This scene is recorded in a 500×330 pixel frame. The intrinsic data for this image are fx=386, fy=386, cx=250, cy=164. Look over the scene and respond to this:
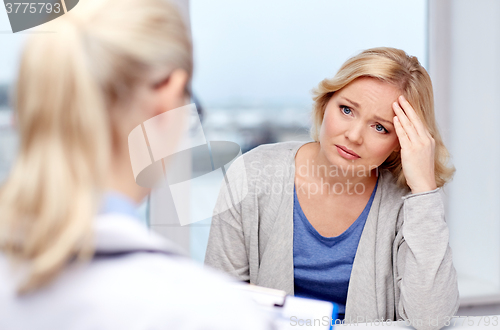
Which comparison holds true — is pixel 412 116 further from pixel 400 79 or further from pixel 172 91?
pixel 172 91

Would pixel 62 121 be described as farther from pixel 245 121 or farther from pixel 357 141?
pixel 245 121

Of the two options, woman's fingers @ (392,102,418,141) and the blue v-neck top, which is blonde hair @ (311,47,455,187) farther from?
the blue v-neck top

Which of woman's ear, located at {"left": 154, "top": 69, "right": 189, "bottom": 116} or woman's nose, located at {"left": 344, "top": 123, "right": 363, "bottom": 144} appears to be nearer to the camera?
woman's ear, located at {"left": 154, "top": 69, "right": 189, "bottom": 116}

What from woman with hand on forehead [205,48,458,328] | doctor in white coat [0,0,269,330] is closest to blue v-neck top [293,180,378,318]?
woman with hand on forehead [205,48,458,328]

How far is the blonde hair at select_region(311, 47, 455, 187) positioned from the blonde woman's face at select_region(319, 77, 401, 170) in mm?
22

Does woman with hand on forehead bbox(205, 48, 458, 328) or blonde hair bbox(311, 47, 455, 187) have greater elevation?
blonde hair bbox(311, 47, 455, 187)

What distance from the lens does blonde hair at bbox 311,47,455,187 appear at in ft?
3.41

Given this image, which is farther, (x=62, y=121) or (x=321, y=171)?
(x=321, y=171)

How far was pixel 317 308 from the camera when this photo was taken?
2.53ft

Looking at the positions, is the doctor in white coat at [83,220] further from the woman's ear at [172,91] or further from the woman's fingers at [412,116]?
the woman's fingers at [412,116]

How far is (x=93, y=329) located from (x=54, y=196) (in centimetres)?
12

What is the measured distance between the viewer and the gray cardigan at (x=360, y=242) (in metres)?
0.97

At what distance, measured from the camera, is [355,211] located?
3.74 feet

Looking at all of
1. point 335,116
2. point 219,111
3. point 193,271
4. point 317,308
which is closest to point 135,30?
point 193,271
